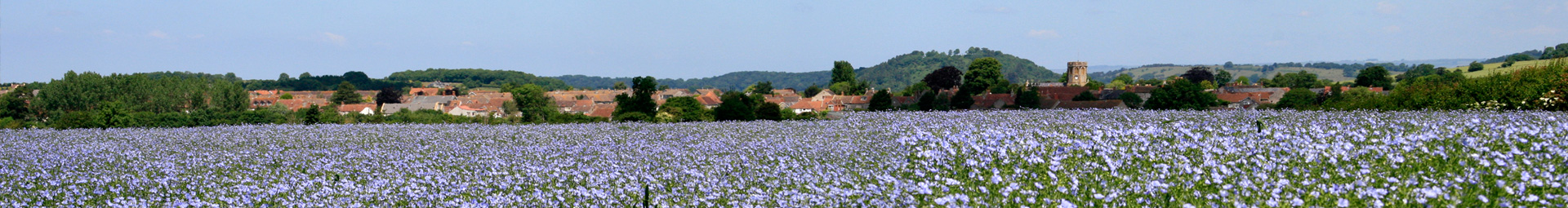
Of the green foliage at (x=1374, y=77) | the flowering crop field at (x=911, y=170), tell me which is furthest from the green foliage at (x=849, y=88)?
the flowering crop field at (x=911, y=170)

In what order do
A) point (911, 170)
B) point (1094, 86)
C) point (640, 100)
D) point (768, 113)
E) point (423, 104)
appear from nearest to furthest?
point (911, 170) < point (768, 113) < point (640, 100) < point (1094, 86) < point (423, 104)

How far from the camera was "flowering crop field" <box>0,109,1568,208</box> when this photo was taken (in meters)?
6.14

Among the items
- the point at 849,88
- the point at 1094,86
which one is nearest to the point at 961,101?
the point at 849,88

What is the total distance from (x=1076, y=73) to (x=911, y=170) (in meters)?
166

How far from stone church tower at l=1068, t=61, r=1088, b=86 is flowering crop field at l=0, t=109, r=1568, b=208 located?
157537 mm

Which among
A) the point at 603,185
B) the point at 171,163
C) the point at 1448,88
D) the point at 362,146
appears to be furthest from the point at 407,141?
the point at 1448,88

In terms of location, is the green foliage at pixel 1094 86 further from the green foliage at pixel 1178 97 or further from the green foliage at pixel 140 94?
the green foliage at pixel 140 94

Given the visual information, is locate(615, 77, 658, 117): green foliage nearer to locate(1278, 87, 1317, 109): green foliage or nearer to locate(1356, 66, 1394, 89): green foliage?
locate(1278, 87, 1317, 109): green foliage

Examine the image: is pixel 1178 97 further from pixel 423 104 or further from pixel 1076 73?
pixel 423 104

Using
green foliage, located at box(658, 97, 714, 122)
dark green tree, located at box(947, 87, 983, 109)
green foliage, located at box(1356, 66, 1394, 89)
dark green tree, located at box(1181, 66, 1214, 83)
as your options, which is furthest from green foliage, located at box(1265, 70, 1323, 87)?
green foliage, located at box(658, 97, 714, 122)

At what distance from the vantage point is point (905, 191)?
21.7ft

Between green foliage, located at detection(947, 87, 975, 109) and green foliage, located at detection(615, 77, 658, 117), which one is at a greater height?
green foliage, located at detection(615, 77, 658, 117)

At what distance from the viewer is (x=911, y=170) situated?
838 centimetres

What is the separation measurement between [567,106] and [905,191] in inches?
5642
